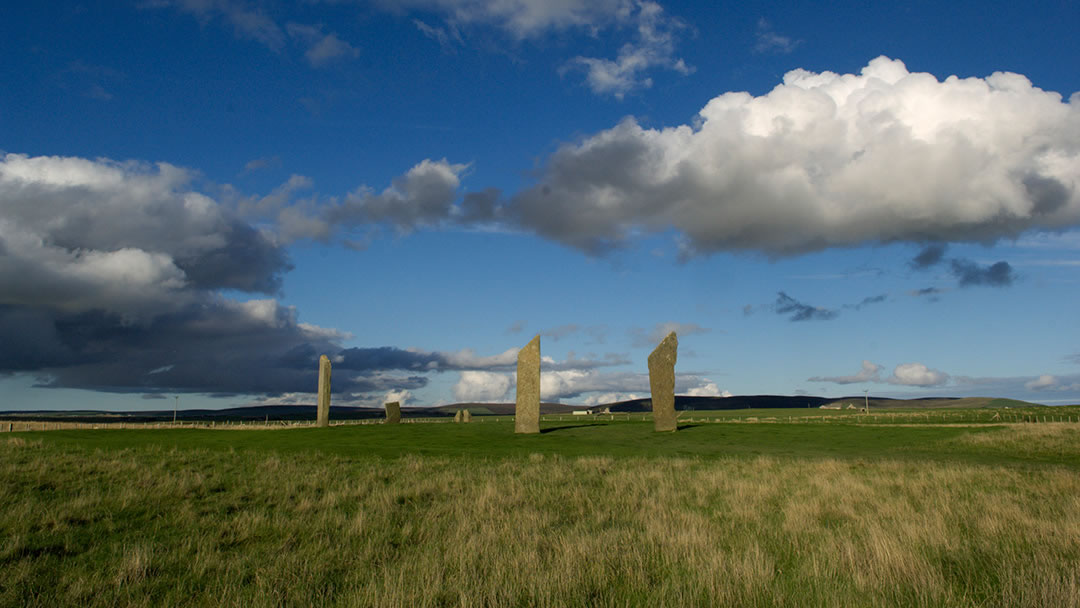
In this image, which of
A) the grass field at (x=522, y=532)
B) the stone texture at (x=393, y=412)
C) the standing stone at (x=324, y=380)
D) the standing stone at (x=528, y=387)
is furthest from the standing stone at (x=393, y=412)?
the grass field at (x=522, y=532)

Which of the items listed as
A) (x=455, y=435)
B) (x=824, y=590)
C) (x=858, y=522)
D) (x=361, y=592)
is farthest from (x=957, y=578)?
(x=455, y=435)

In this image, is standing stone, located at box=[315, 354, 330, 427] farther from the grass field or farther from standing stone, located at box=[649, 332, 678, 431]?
standing stone, located at box=[649, 332, 678, 431]

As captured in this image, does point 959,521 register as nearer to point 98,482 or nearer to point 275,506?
point 275,506

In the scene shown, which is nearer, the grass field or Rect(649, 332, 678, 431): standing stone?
the grass field

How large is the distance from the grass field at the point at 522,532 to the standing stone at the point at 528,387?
37.5 feet

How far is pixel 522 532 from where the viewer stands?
30.1 feet

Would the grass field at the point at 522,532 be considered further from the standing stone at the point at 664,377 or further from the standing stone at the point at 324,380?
the standing stone at the point at 324,380

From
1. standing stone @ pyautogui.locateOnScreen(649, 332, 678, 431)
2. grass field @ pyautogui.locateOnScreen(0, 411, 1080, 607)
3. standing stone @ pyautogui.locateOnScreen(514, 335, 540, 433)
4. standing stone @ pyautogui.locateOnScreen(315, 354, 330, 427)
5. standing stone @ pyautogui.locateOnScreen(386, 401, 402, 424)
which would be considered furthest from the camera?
standing stone @ pyautogui.locateOnScreen(386, 401, 402, 424)

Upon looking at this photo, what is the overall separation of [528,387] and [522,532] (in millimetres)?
21718

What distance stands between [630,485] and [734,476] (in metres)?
3.15

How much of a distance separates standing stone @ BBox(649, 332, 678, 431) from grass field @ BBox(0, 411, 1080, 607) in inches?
536

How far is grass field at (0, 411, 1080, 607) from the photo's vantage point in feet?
21.1

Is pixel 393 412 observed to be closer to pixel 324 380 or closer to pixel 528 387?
pixel 324 380

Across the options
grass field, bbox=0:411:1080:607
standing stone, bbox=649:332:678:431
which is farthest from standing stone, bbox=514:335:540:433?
grass field, bbox=0:411:1080:607
